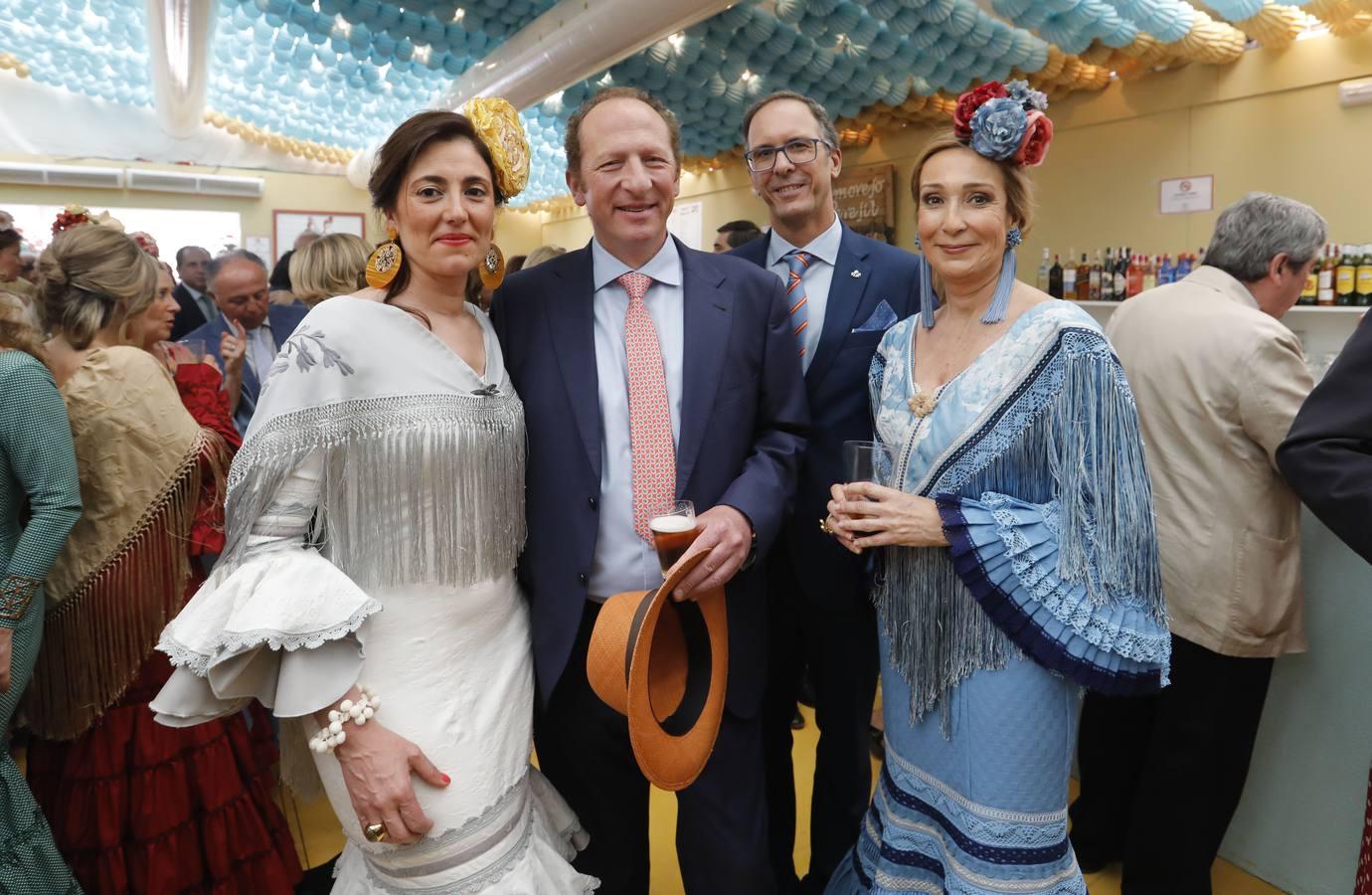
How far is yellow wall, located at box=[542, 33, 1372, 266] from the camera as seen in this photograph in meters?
4.53

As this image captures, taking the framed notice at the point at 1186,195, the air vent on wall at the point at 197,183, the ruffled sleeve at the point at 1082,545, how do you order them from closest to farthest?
1. the ruffled sleeve at the point at 1082,545
2. the framed notice at the point at 1186,195
3. the air vent on wall at the point at 197,183

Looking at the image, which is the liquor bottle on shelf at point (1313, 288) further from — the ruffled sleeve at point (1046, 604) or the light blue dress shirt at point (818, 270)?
the ruffled sleeve at point (1046, 604)

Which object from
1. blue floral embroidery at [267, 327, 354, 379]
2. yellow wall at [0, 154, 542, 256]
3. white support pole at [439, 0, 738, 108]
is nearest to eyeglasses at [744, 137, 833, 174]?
blue floral embroidery at [267, 327, 354, 379]

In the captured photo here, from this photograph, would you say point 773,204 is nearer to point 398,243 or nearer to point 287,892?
point 398,243

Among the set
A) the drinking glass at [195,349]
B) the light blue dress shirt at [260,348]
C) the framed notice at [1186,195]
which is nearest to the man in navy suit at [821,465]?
Answer: the drinking glass at [195,349]

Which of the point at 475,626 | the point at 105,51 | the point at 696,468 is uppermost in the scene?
the point at 105,51

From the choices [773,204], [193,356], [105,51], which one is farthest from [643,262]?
[105,51]

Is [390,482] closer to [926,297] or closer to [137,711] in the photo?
[926,297]

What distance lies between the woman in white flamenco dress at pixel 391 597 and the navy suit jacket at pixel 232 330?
7.01 ft

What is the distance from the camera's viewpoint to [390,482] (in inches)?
59.9

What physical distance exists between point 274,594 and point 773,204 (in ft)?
5.33

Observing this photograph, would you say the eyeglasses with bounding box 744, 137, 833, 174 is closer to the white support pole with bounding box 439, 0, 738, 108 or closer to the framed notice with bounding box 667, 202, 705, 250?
the white support pole with bounding box 439, 0, 738, 108

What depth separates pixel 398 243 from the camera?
65.5 inches

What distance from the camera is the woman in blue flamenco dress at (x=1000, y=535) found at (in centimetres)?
162
